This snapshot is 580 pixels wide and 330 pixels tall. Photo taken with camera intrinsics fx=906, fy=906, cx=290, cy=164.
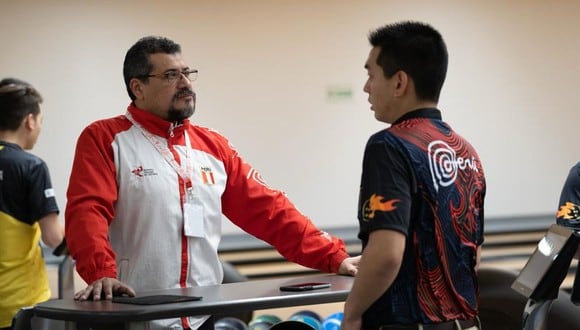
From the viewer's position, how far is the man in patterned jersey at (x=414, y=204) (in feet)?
6.77

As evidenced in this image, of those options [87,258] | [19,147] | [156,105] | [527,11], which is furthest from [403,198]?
[527,11]

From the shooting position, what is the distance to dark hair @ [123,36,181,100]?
3.33 metres

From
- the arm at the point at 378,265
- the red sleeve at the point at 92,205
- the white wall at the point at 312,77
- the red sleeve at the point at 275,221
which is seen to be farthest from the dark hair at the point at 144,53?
the white wall at the point at 312,77

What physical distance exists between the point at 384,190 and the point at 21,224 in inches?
99.0

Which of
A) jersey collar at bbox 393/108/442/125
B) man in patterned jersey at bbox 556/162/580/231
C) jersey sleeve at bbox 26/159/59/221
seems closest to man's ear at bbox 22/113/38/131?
jersey sleeve at bbox 26/159/59/221

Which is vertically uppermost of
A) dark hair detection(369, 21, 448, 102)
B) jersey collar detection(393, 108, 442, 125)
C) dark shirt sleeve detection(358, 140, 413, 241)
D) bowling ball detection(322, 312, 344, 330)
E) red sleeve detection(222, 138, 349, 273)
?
dark hair detection(369, 21, 448, 102)

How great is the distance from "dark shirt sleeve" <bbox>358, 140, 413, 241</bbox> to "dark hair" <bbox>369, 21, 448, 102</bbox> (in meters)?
0.21

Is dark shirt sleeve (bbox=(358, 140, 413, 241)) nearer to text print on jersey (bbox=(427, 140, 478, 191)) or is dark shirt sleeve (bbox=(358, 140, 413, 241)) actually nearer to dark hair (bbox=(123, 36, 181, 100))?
text print on jersey (bbox=(427, 140, 478, 191))

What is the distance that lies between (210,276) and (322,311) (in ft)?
11.8

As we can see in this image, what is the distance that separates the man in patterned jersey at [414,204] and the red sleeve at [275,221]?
990 millimetres

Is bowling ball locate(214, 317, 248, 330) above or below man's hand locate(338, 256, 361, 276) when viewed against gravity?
below

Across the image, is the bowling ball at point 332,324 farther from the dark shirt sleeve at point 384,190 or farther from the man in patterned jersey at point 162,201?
→ the dark shirt sleeve at point 384,190

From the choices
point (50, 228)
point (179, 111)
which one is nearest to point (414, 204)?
point (179, 111)

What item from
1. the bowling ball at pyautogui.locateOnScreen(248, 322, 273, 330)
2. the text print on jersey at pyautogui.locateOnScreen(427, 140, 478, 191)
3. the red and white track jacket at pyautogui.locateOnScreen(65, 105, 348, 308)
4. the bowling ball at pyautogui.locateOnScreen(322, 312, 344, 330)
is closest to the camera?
the text print on jersey at pyautogui.locateOnScreen(427, 140, 478, 191)
